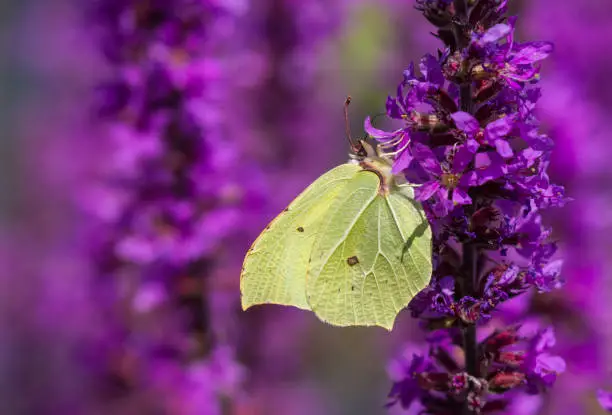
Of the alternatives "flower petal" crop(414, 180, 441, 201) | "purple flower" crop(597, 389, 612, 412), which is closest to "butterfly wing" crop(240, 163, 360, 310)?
"flower petal" crop(414, 180, 441, 201)

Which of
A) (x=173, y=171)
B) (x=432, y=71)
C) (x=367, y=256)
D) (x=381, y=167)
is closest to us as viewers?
(x=432, y=71)

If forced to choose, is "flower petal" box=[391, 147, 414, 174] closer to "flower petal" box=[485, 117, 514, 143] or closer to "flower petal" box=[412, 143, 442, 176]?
"flower petal" box=[412, 143, 442, 176]

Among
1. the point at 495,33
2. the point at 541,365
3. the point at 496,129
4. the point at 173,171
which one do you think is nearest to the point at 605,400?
the point at 541,365

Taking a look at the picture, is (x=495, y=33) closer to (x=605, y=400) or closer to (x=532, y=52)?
(x=532, y=52)

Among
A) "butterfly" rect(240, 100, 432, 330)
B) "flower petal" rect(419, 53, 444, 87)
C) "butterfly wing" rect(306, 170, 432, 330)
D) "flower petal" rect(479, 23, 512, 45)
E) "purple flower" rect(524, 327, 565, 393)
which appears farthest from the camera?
"butterfly" rect(240, 100, 432, 330)

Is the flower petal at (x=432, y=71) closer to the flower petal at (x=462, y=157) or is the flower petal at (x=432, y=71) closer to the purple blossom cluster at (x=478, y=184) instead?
the purple blossom cluster at (x=478, y=184)

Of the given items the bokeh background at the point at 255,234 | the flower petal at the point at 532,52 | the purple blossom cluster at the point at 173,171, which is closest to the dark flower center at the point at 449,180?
the flower petal at the point at 532,52
